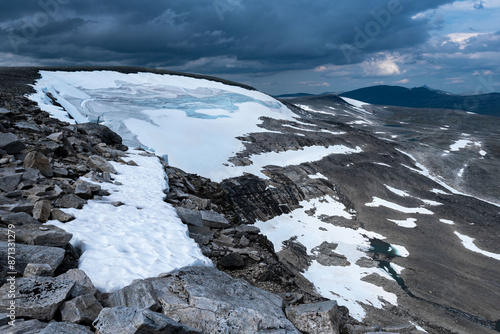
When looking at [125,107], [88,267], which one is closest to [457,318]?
[88,267]

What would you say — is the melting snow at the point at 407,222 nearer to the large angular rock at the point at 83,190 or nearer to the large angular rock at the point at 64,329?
the large angular rock at the point at 83,190

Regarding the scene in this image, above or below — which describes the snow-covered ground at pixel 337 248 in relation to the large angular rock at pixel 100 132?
below

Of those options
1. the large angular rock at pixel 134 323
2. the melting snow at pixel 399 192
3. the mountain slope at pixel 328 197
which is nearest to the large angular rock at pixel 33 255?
the large angular rock at pixel 134 323

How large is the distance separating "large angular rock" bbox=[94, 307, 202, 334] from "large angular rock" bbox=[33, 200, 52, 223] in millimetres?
4197

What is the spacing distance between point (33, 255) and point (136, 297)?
6.62ft

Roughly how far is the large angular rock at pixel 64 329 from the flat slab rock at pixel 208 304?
987 millimetres

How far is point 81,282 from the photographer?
5348 mm

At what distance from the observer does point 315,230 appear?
35.1m

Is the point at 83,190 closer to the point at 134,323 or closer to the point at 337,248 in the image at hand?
the point at 134,323

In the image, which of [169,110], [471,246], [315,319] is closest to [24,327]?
[315,319]

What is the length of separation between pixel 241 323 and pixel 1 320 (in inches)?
129

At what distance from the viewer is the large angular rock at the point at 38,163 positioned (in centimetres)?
1031

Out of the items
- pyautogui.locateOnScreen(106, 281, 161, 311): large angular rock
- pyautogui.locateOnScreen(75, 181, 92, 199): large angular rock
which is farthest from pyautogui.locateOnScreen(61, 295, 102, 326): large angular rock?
pyautogui.locateOnScreen(75, 181, 92, 199): large angular rock

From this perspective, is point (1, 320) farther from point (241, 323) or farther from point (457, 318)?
point (457, 318)
